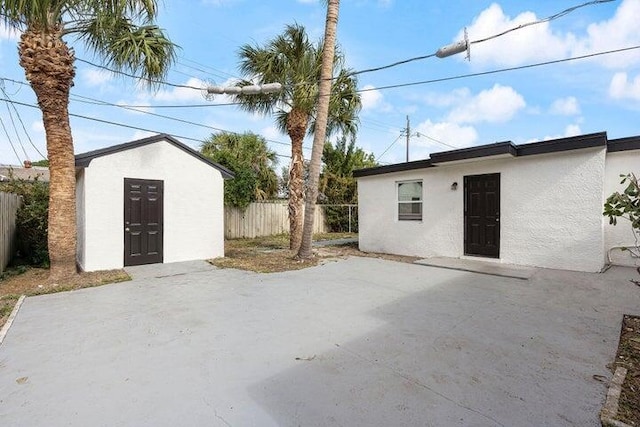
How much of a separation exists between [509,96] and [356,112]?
6975 mm

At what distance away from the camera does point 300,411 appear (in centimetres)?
222

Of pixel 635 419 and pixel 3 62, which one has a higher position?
pixel 3 62

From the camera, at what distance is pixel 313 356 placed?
3.07m

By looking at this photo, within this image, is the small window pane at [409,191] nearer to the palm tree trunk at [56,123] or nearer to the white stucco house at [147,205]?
the white stucco house at [147,205]

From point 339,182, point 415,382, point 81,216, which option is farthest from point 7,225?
point 339,182

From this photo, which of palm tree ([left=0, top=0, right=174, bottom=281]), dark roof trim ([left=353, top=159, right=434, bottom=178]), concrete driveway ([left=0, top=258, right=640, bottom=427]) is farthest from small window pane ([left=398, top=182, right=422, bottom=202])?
palm tree ([left=0, top=0, right=174, bottom=281])

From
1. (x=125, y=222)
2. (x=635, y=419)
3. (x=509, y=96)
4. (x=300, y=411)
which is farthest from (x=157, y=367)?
(x=509, y=96)

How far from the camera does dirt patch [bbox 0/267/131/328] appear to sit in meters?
5.32

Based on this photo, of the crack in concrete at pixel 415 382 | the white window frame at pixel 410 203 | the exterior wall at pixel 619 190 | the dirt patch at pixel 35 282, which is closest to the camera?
the crack in concrete at pixel 415 382

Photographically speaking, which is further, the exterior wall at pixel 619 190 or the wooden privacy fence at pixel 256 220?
the wooden privacy fence at pixel 256 220

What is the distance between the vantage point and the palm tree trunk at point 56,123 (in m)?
5.79

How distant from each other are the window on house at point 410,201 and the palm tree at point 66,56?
7.18 meters

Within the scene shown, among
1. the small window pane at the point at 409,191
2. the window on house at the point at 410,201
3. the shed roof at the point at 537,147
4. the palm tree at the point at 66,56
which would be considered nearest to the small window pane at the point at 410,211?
the window on house at the point at 410,201

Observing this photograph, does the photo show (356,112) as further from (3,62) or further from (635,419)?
(3,62)
